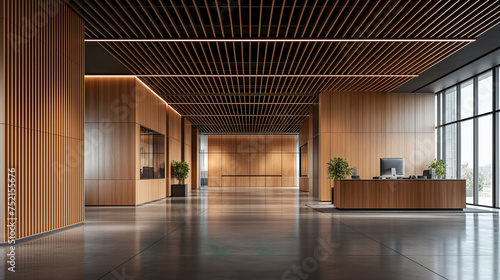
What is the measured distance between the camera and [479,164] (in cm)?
1612

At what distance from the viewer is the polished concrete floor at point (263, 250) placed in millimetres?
5148

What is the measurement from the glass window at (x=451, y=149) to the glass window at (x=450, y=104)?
0.96ft

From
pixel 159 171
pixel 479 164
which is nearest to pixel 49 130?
pixel 159 171

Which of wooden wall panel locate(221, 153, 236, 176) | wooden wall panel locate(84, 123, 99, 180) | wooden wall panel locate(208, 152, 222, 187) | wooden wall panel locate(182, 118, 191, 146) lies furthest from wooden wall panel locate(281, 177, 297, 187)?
wooden wall panel locate(84, 123, 99, 180)

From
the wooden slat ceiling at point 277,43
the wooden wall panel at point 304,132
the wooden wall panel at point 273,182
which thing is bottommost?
the wooden wall panel at point 273,182

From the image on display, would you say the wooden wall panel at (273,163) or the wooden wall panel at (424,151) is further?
the wooden wall panel at (273,163)

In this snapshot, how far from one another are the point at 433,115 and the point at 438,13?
9586 mm

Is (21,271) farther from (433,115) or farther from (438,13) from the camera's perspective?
(433,115)

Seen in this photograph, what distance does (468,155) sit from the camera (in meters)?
16.9

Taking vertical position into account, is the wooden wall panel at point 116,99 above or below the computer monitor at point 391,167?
above

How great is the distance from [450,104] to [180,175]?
11949 mm

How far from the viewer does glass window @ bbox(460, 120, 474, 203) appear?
1667cm

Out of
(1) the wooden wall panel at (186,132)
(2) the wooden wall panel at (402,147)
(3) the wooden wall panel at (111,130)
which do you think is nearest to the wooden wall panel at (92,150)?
(3) the wooden wall panel at (111,130)

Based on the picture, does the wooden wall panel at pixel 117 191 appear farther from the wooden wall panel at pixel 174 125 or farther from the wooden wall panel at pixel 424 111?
the wooden wall panel at pixel 424 111
